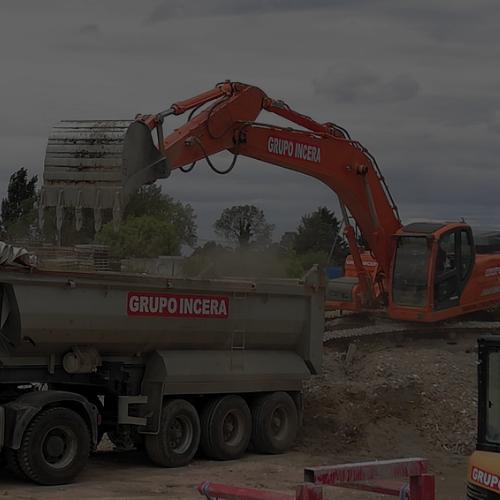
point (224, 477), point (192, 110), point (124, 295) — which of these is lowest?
point (224, 477)

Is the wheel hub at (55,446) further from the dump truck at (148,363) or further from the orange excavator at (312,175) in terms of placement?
the orange excavator at (312,175)

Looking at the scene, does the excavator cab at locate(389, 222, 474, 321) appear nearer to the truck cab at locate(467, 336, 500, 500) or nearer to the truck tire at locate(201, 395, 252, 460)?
the truck tire at locate(201, 395, 252, 460)

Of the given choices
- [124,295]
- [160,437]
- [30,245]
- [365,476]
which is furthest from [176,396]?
[365,476]

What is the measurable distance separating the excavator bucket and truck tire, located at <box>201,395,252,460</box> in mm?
2728

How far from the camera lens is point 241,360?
46.8ft

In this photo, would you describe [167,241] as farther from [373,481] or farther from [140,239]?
[373,481]

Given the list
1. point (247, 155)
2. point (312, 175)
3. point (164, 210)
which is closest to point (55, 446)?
point (247, 155)

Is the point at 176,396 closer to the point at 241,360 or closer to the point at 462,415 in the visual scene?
the point at 241,360

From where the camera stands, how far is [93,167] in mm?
13430

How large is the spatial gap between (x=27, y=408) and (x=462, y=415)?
7245 millimetres

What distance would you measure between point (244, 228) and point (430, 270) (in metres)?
3.65

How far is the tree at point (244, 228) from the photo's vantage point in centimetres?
1767

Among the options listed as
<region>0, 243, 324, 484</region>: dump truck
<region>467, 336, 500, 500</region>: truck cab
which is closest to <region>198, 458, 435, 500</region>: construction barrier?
<region>467, 336, 500, 500</region>: truck cab

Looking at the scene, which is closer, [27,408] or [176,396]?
[27,408]
